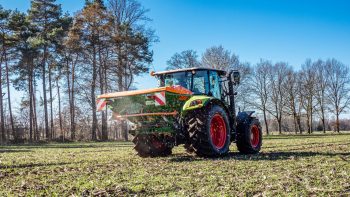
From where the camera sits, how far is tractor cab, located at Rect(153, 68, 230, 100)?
10.4 metres

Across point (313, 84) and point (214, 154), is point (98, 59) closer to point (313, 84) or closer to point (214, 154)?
point (214, 154)

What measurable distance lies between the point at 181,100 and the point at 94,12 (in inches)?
1075

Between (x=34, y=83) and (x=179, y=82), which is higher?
(x=34, y=83)

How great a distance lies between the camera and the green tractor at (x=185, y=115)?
916 cm

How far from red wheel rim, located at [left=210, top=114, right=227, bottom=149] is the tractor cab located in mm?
866

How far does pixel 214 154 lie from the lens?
9.37 m

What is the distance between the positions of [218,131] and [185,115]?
4.28ft

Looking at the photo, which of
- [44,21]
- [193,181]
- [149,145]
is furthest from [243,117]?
[44,21]

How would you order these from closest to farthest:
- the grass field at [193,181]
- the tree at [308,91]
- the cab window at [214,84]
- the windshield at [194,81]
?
1. the grass field at [193,181]
2. the windshield at [194,81]
3. the cab window at [214,84]
4. the tree at [308,91]

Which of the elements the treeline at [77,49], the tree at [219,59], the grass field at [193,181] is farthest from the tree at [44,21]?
the grass field at [193,181]

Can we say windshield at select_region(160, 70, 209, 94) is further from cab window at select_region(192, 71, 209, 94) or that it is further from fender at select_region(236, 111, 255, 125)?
fender at select_region(236, 111, 255, 125)

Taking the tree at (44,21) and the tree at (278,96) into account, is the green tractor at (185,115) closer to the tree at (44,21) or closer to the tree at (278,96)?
the tree at (44,21)

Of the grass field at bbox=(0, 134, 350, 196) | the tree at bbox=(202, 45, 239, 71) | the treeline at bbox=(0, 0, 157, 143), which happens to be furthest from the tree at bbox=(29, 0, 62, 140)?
the grass field at bbox=(0, 134, 350, 196)

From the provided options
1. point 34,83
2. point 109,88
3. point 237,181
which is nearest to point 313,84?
point 109,88
